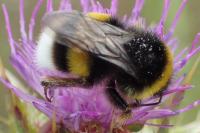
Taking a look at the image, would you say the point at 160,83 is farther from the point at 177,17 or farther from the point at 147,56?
the point at 177,17

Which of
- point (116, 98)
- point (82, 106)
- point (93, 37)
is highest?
point (93, 37)

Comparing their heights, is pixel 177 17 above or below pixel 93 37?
below

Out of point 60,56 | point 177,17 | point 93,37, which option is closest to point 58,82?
point 60,56

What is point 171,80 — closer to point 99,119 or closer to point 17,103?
point 99,119

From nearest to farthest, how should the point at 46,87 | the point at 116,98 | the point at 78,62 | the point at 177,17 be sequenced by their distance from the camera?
the point at 78,62
the point at 116,98
the point at 46,87
the point at 177,17

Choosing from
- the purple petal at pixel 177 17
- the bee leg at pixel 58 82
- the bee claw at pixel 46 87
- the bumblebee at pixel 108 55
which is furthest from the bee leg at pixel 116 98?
the purple petal at pixel 177 17

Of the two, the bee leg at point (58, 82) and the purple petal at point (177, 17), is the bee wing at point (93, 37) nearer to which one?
the bee leg at point (58, 82)
